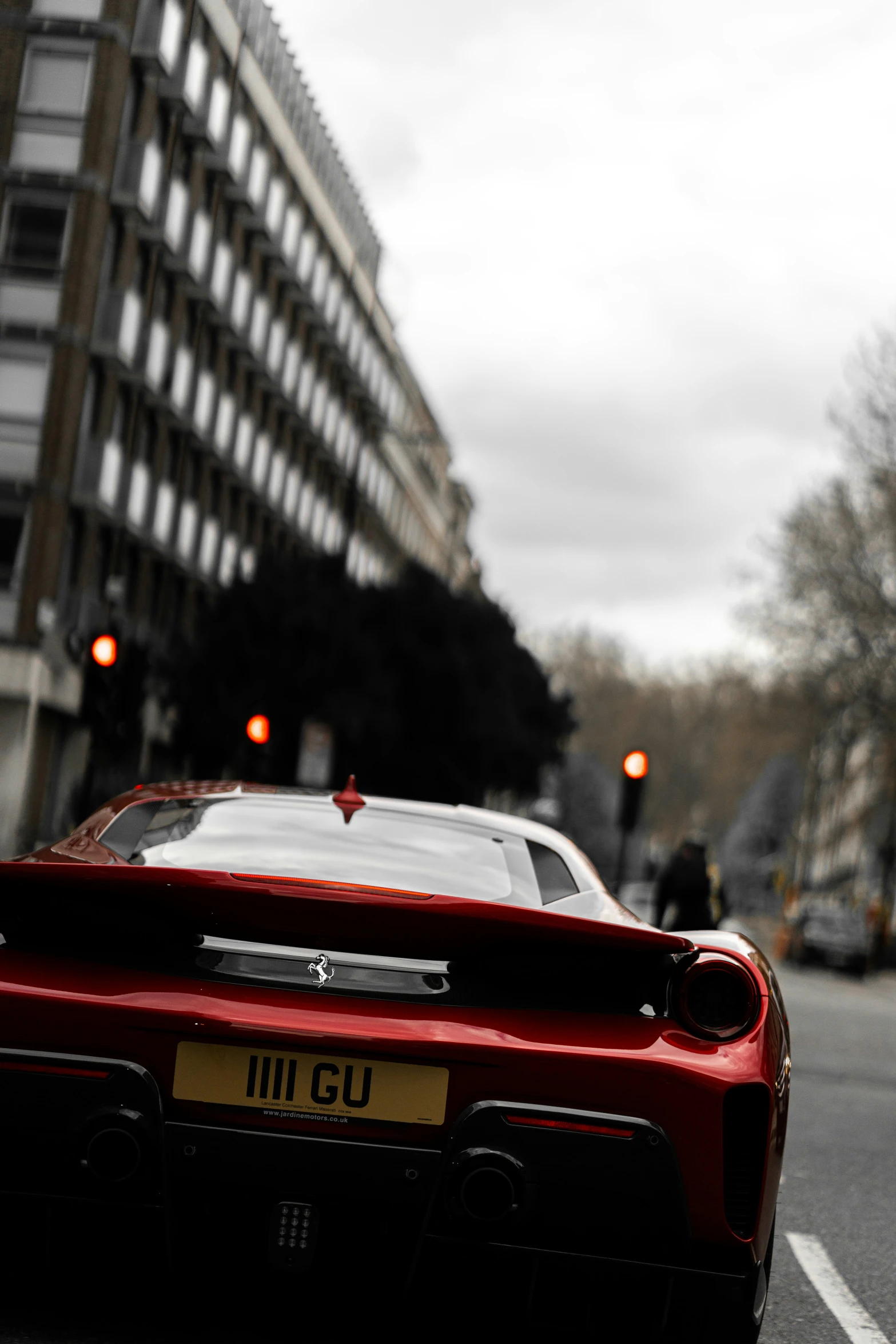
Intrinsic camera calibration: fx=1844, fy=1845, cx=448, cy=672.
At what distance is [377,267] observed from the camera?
54250 mm

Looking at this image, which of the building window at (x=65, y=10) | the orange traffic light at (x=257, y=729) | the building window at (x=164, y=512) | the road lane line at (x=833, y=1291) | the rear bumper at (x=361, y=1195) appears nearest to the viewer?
the rear bumper at (x=361, y=1195)

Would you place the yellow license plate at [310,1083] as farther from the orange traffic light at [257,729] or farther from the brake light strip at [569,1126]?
the orange traffic light at [257,729]

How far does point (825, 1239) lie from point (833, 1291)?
994 millimetres

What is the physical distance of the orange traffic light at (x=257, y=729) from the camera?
2033 cm

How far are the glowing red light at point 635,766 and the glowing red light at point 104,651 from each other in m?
5.58

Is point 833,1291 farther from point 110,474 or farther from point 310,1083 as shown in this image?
point 110,474

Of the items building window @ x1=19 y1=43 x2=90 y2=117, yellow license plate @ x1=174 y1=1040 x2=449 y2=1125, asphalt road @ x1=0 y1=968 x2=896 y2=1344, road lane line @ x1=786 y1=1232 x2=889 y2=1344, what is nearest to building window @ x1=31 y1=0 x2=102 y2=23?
building window @ x1=19 y1=43 x2=90 y2=117

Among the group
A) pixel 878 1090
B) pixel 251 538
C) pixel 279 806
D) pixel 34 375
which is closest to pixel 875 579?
pixel 251 538

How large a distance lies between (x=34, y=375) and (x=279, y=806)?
30.5 m

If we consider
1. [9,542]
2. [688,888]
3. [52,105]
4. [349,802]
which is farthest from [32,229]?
[349,802]

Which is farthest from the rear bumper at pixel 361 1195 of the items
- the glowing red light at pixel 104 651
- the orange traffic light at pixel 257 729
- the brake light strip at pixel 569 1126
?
the orange traffic light at pixel 257 729

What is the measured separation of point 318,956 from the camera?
3734mm

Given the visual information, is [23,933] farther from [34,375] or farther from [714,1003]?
[34,375]

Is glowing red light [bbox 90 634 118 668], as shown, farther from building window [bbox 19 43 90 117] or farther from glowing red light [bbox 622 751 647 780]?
building window [bbox 19 43 90 117]
